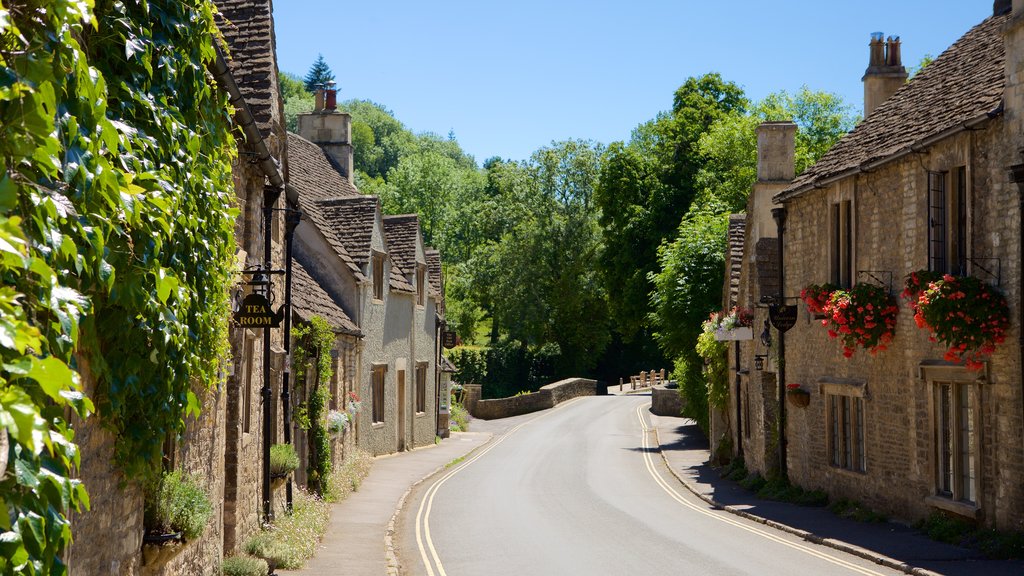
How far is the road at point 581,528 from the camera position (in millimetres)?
15102

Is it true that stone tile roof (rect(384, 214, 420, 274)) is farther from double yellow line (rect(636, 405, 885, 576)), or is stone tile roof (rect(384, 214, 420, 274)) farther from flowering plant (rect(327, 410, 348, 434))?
flowering plant (rect(327, 410, 348, 434))

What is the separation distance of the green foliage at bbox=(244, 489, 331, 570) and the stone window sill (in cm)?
981

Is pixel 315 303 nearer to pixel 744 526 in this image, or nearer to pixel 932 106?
pixel 744 526

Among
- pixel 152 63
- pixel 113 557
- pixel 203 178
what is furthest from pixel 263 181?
pixel 113 557

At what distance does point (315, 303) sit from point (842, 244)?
1222 cm

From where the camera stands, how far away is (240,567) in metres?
12.2

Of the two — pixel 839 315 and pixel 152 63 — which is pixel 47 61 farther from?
pixel 839 315

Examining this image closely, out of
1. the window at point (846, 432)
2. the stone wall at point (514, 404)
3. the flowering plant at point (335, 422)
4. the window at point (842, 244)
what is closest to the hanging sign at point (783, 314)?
the window at point (842, 244)

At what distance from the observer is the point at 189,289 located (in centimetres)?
874

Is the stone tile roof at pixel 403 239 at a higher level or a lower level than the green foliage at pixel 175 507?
higher

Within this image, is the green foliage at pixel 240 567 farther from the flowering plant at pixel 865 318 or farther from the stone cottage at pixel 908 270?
the flowering plant at pixel 865 318

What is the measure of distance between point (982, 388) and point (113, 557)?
12952 mm

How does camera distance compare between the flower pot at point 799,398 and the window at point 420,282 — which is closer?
the flower pot at point 799,398

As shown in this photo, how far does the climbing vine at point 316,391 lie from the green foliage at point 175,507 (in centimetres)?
1094
